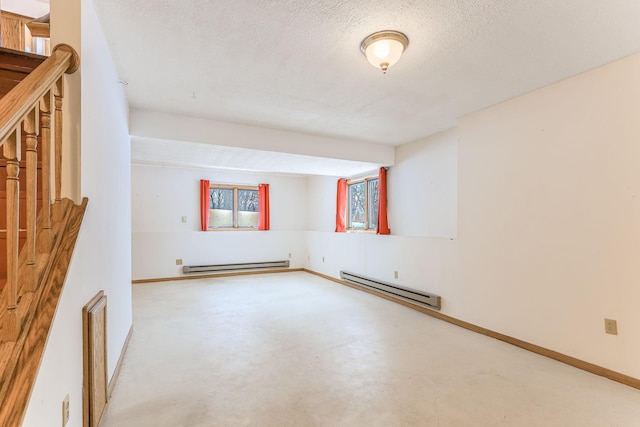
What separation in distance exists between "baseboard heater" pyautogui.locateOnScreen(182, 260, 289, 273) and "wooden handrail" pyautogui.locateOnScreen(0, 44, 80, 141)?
536cm

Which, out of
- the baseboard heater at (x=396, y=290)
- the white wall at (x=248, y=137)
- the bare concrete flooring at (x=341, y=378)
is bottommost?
the bare concrete flooring at (x=341, y=378)

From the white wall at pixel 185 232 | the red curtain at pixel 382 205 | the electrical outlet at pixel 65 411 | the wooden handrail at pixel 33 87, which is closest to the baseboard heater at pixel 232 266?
the white wall at pixel 185 232

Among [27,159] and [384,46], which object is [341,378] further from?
[384,46]

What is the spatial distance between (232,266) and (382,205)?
11.9 ft

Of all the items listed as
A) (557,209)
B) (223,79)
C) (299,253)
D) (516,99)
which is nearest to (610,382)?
(557,209)

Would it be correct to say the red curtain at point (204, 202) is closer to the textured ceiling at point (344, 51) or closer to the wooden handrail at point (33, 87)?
the textured ceiling at point (344, 51)

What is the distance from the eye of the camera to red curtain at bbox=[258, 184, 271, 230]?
23.7 ft

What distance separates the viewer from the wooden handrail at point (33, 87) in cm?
92

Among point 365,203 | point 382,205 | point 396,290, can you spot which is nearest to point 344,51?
point 382,205

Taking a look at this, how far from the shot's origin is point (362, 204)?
19.5 ft

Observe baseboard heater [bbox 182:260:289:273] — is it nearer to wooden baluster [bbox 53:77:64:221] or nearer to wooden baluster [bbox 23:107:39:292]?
wooden baluster [bbox 53:77:64:221]

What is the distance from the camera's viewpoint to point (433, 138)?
4.36 m

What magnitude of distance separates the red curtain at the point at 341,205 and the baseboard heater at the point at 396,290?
94 centimetres

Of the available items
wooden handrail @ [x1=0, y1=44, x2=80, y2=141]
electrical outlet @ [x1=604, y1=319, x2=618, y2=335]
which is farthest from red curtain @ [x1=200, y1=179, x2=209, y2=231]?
electrical outlet @ [x1=604, y1=319, x2=618, y2=335]
